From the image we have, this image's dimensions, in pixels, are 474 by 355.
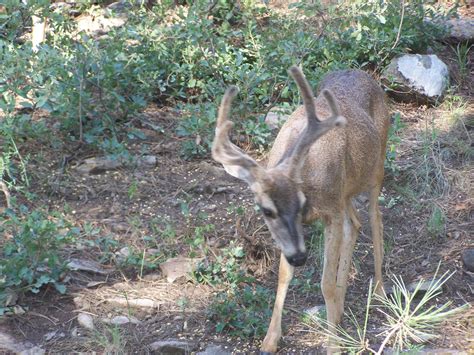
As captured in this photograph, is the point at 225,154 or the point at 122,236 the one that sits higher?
the point at 225,154

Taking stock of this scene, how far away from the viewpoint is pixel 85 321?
5836 millimetres

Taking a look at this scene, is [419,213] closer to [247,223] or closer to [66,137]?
[247,223]

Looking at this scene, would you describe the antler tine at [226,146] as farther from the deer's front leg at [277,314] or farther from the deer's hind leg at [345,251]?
the deer's hind leg at [345,251]

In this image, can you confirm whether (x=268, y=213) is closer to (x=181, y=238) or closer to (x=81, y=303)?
(x=81, y=303)

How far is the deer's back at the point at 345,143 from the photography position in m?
5.59

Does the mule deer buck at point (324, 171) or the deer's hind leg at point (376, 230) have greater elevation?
the mule deer buck at point (324, 171)

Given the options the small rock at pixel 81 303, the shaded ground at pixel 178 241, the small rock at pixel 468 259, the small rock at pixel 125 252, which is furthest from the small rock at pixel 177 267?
the small rock at pixel 468 259

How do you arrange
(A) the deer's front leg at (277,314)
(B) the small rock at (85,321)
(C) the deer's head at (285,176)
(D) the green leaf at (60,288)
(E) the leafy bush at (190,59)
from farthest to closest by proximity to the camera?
(E) the leafy bush at (190,59), (D) the green leaf at (60,288), (B) the small rock at (85,321), (A) the deer's front leg at (277,314), (C) the deer's head at (285,176)

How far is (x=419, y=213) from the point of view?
7.56 metres

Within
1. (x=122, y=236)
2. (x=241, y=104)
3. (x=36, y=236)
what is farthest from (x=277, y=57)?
(x=36, y=236)

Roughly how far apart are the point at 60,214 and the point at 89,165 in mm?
1099

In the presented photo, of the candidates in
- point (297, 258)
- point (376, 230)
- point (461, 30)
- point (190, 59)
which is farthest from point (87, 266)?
point (461, 30)

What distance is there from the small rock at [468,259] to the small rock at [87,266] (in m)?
2.94

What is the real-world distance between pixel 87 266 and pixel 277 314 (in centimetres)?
160
